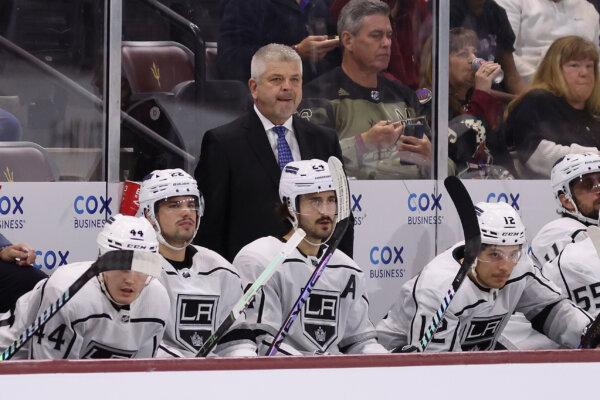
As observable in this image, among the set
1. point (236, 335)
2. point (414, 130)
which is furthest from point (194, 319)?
point (414, 130)

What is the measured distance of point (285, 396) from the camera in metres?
4.45

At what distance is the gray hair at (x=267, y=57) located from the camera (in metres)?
6.27

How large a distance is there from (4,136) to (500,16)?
7.16ft

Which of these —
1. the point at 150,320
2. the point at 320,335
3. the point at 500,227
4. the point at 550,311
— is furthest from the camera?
the point at 550,311

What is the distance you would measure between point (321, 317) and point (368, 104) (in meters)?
1.28

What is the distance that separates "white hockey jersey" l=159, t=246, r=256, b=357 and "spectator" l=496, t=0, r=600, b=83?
192 cm

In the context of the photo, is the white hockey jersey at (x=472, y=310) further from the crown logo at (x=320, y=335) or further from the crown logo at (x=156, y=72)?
the crown logo at (x=156, y=72)

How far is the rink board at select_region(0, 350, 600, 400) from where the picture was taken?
430 cm

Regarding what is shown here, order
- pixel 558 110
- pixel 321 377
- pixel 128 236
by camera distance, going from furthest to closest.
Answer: pixel 558 110
pixel 128 236
pixel 321 377

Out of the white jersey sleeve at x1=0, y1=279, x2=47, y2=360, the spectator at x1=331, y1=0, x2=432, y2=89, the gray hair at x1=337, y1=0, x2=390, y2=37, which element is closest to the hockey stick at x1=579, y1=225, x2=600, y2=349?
the spectator at x1=331, y1=0, x2=432, y2=89

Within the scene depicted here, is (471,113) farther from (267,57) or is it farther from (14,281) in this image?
(14,281)

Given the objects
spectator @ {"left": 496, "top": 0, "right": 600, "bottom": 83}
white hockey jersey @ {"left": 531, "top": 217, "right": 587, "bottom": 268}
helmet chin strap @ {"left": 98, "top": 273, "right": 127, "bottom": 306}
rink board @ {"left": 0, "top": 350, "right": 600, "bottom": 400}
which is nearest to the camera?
rink board @ {"left": 0, "top": 350, "right": 600, "bottom": 400}

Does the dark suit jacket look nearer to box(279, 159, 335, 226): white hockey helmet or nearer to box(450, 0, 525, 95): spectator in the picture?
box(279, 159, 335, 226): white hockey helmet

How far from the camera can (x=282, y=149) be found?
6.29 meters
